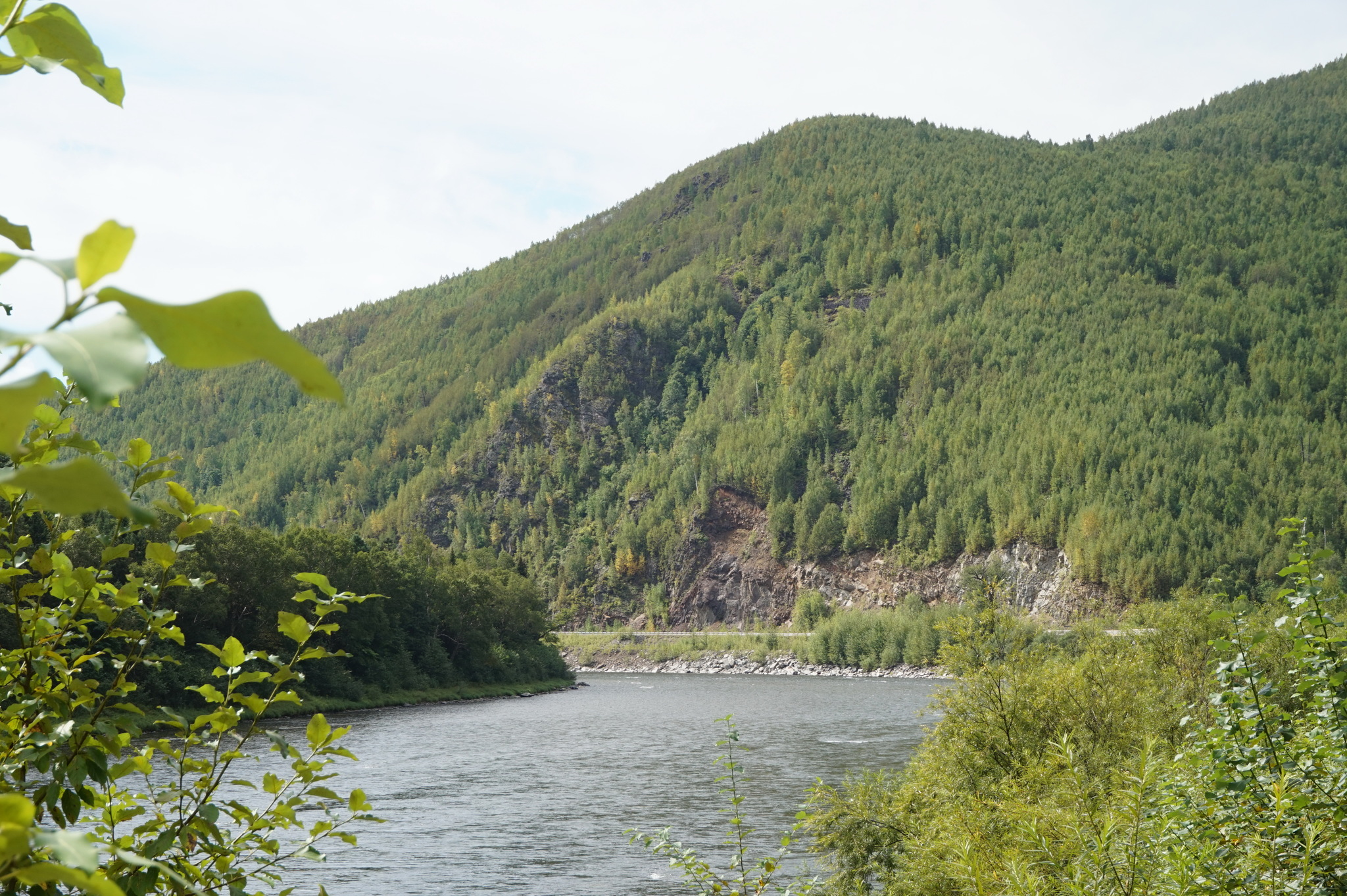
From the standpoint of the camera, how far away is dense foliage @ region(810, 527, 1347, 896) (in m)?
4.64

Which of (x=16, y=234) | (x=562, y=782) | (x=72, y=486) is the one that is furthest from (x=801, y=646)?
(x=72, y=486)

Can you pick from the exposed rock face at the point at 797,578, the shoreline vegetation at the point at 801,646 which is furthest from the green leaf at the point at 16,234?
the exposed rock face at the point at 797,578

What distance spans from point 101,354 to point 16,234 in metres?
0.68

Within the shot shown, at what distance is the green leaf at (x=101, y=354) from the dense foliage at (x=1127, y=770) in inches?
175

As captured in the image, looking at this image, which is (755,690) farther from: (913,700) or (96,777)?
(96,777)

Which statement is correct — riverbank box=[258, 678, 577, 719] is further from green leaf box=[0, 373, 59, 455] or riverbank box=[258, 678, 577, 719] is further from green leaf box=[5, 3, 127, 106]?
green leaf box=[0, 373, 59, 455]

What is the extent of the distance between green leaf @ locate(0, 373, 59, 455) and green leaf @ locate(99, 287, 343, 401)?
62 mm

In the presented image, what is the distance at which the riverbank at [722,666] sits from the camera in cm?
9850

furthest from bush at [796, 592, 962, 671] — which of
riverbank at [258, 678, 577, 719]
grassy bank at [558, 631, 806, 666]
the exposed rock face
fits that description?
riverbank at [258, 678, 577, 719]

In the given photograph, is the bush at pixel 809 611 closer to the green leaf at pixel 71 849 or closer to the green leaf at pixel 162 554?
the green leaf at pixel 162 554

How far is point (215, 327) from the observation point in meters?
0.62

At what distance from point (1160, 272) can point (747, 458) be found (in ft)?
256

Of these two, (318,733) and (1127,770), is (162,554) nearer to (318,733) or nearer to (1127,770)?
(318,733)

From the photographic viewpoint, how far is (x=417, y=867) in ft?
69.6
